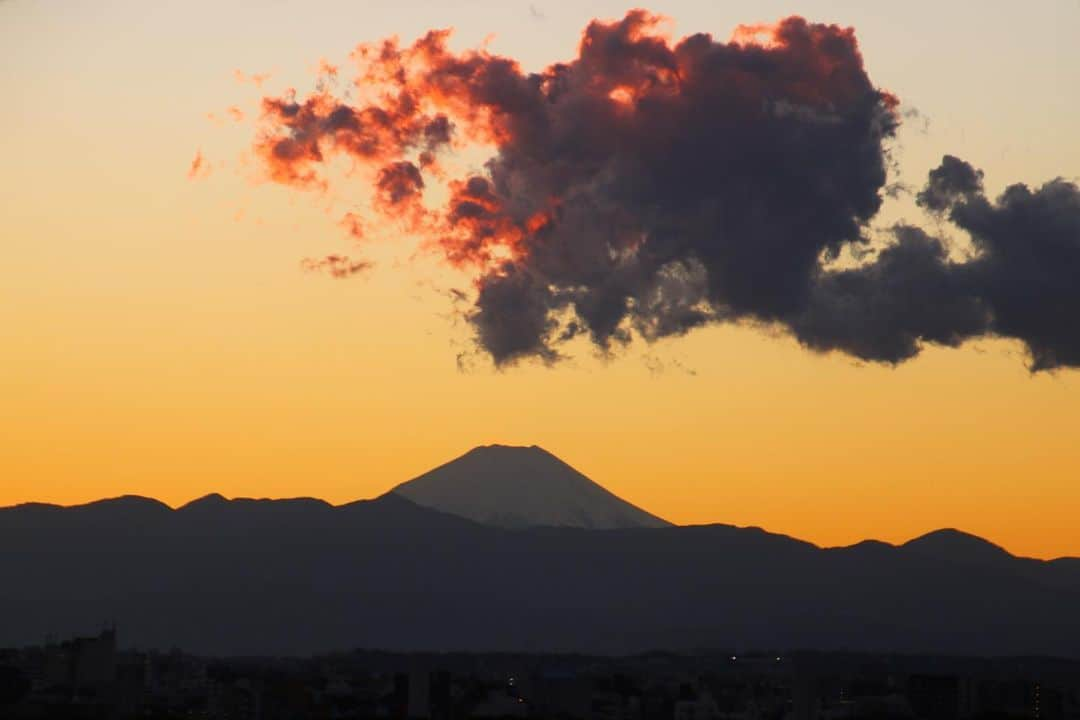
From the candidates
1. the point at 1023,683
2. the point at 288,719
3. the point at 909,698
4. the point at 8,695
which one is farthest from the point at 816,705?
the point at 8,695

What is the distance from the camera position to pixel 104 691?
165750mm

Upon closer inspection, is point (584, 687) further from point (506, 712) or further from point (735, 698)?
point (506, 712)

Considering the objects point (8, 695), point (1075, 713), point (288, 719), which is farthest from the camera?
point (1075, 713)

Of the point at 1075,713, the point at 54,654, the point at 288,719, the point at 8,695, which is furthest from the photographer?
the point at 54,654

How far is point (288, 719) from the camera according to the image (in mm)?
149500

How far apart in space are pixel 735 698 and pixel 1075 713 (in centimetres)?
2825

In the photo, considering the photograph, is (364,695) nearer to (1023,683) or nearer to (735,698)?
(735,698)

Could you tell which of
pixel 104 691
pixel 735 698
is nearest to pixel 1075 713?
pixel 735 698

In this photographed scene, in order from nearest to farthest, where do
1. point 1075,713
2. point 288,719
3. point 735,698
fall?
point 288,719 < point 1075,713 < point 735,698

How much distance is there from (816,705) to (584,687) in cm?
1978

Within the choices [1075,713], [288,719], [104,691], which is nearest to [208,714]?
[288,719]

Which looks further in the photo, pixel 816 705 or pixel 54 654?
pixel 54 654

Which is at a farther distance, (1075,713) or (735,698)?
(735,698)

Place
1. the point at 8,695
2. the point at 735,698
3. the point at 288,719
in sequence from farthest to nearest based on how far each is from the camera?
the point at 735,698
the point at 8,695
the point at 288,719
